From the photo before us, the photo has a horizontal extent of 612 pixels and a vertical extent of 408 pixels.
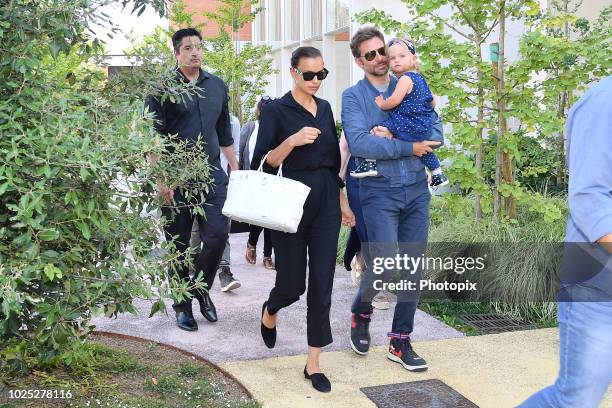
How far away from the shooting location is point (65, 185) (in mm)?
3240

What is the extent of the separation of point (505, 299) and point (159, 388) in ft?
10.7

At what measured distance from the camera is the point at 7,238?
3.46m

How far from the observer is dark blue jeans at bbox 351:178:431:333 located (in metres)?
4.77

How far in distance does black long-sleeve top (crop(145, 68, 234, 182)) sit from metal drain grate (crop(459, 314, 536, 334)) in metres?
2.38

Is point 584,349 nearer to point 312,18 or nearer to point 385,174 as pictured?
point 385,174

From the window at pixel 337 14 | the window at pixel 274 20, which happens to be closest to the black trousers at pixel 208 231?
the window at pixel 337 14

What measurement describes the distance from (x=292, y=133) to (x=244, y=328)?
1.92 meters

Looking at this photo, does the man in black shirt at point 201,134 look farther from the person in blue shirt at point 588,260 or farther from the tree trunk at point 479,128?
the person in blue shirt at point 588,260

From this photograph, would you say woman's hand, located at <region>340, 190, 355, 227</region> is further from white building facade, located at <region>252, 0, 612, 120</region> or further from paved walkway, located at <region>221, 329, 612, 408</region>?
white building facade, located at <region>252, 0, 612, 120</region>

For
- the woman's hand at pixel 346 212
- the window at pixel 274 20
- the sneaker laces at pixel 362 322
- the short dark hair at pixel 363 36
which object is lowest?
the sneaker laces at pixel 362 322

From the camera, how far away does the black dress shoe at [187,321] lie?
18.8ft

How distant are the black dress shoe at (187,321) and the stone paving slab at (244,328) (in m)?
0.04

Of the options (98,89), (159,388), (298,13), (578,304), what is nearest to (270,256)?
(159,388)

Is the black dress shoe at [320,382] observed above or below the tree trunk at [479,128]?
below
